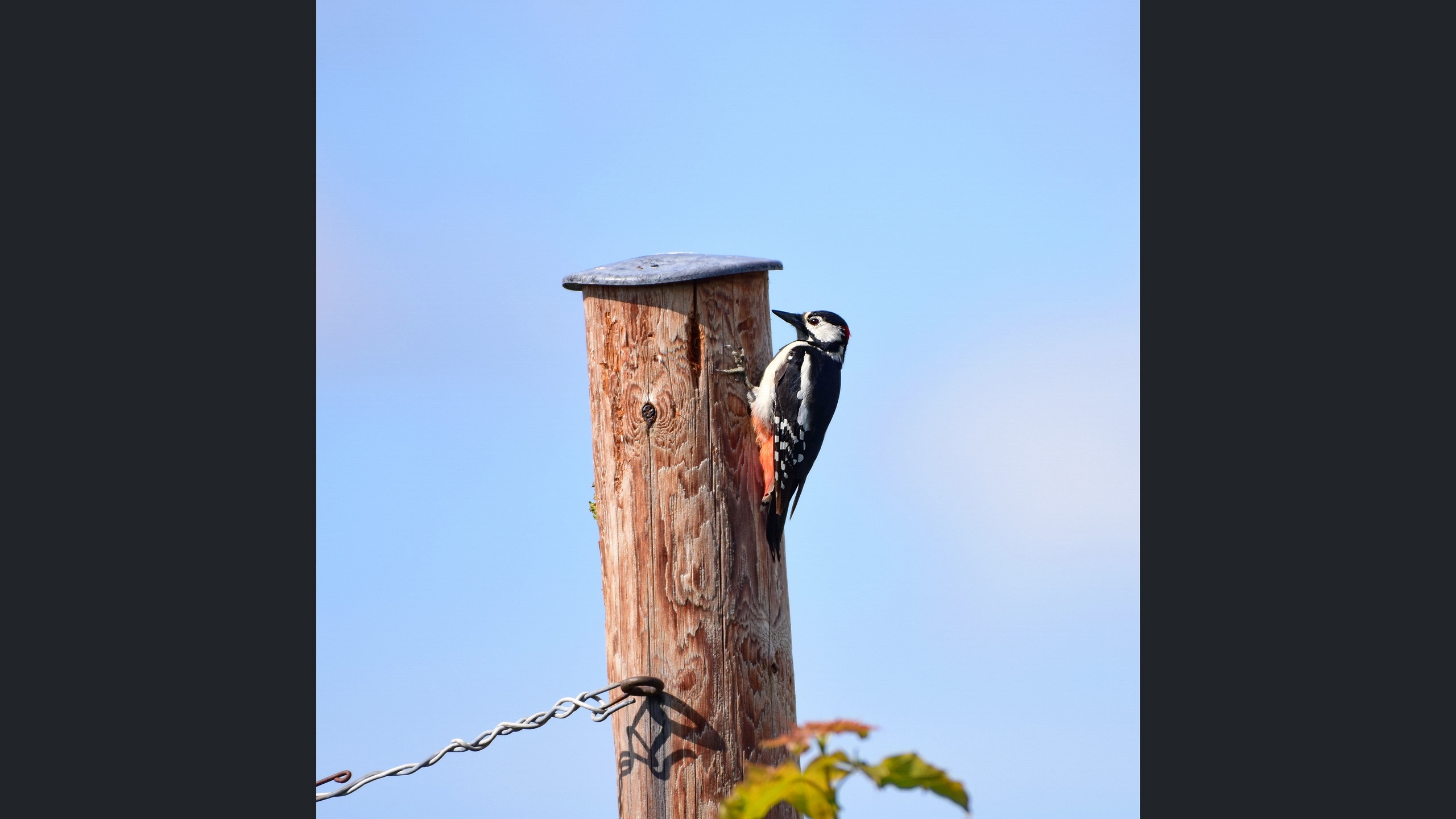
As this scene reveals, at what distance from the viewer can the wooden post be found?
3.41m

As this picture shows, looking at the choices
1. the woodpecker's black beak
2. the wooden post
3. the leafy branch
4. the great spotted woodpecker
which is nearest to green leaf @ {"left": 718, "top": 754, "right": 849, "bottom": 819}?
the leafy branch

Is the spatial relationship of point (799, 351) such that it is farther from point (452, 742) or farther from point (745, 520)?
point (452, 742)

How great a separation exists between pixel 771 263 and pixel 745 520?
799mm

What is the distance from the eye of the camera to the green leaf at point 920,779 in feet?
6.63

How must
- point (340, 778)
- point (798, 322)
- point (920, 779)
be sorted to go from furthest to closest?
point (798, 322) < point (340, 778) < point (920, 779)

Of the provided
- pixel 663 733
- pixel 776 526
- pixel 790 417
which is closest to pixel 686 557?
pixel 776 526

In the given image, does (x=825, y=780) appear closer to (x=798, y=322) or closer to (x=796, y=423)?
(x=796, y=423)

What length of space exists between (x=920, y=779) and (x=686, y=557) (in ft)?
4.84

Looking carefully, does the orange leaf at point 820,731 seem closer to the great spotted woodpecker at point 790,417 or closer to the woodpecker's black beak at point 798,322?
the great spotted woodpecker at point 790,417

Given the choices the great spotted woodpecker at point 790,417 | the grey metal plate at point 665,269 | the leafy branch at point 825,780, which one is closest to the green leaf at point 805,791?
the leafy branch at point 825,780

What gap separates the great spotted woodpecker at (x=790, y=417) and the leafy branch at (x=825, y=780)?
Answer: 151 cm

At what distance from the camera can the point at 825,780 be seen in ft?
6.77

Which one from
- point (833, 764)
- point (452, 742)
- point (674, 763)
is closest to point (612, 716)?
point (674, 763)

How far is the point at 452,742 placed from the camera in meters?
3.30
